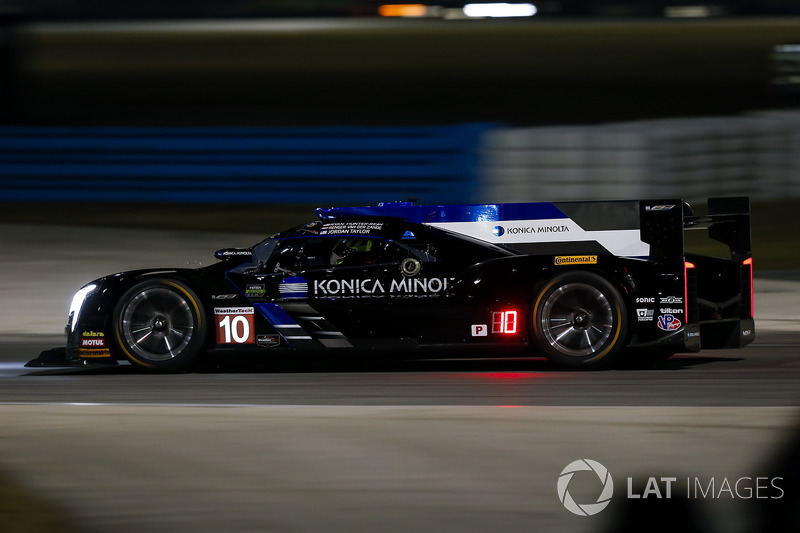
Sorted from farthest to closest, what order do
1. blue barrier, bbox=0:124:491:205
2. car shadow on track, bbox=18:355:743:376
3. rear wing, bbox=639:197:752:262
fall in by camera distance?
blue barrier, bbox=0:124:491:205 < car shadow on track, bbox=18:355:743:376 < rear wing, bbox=639:197:752:262

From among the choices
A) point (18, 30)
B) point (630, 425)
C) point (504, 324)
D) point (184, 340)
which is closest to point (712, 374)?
point (504, 324)

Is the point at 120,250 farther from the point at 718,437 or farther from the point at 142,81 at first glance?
the point at 142,81

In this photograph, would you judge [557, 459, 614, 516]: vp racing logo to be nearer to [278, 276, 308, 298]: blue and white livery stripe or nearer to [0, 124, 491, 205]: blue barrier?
[278, 276, 308, 298]: blue and white livery stripe

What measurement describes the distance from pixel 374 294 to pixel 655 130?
9.26 meters

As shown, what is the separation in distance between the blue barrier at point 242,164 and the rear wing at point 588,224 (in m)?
8.36

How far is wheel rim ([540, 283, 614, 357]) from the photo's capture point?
920 cm

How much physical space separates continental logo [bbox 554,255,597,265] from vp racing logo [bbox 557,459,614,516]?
10.5ft

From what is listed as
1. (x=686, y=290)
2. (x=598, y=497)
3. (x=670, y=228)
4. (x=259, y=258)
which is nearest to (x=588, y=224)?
(x=670, y=228)

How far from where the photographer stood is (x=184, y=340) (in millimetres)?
9539

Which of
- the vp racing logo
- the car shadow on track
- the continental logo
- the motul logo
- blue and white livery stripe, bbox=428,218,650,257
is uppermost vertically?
blue and white livery stripe, bbox=428,218,650,257

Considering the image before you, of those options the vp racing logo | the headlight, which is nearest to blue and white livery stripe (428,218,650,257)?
the headlight

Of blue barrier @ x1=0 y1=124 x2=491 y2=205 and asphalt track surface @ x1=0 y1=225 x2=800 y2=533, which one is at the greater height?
blue barrier @ x1=0 y1=124 x2=491 y2=205

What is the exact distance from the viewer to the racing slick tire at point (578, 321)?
361 inches

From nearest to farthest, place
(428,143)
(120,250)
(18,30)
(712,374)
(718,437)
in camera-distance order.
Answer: (718,437) < (712,374) < (120,250) < (428,143) < (18,30)
